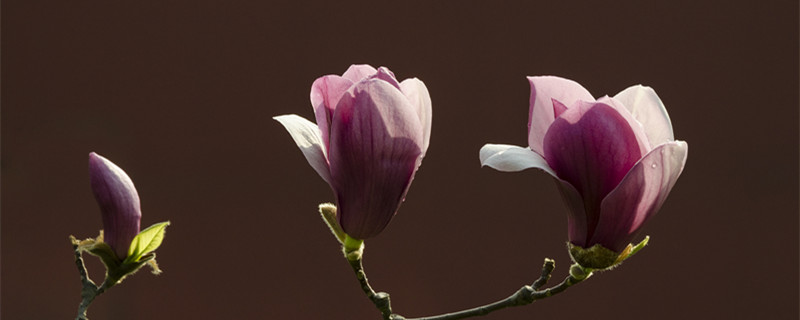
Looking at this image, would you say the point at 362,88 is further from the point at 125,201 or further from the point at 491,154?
the point at 125,201

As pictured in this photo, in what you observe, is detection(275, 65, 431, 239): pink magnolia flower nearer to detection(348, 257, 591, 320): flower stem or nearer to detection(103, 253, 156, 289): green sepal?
detection(348, 257, 591, 320): flower stem

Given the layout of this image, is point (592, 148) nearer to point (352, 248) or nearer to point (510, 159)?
point (510, 159)

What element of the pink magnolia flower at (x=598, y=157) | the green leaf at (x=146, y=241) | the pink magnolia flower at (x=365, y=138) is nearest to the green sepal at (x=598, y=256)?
the pink magnolia flower at (x=598, y=157)

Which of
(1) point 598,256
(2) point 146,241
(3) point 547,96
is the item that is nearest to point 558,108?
(3) point 547,96

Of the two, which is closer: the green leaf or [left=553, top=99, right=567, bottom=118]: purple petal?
[left=553, top=99, right=567, bottom=118]: purple petal

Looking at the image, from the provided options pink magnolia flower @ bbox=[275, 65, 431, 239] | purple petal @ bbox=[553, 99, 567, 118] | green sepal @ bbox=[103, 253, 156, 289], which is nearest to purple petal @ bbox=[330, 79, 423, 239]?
pink magnolia flower @ bbox=[275, 65, 431, 239]
